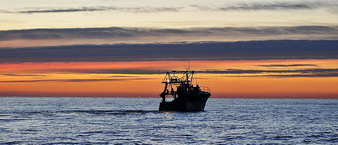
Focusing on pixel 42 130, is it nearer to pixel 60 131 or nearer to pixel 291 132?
pixel 60 131

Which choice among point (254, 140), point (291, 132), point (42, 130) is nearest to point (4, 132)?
point (42, 130)

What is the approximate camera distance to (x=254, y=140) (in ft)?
201

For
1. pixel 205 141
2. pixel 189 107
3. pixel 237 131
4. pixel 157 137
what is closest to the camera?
pixel 205 141

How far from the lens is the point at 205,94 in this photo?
123562 mm

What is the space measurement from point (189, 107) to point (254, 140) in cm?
6055

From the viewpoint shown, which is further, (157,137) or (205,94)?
(205,94)

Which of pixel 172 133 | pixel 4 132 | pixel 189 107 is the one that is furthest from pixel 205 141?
pixel 189 107

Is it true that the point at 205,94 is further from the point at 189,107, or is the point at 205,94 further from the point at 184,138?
the point at 184,138

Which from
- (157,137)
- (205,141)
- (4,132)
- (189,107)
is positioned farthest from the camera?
(189,107)

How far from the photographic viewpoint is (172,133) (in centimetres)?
7012

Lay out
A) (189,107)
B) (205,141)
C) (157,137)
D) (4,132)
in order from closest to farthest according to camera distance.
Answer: (205,141)
(157,137)
(4,132)
(189,107)

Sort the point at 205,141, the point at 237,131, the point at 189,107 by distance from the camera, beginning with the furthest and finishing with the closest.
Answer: the point at 189,107 < the point at 237,131 < the point at 205,141

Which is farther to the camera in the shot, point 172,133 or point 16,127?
point 16,127

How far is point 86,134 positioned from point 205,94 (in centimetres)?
5910
